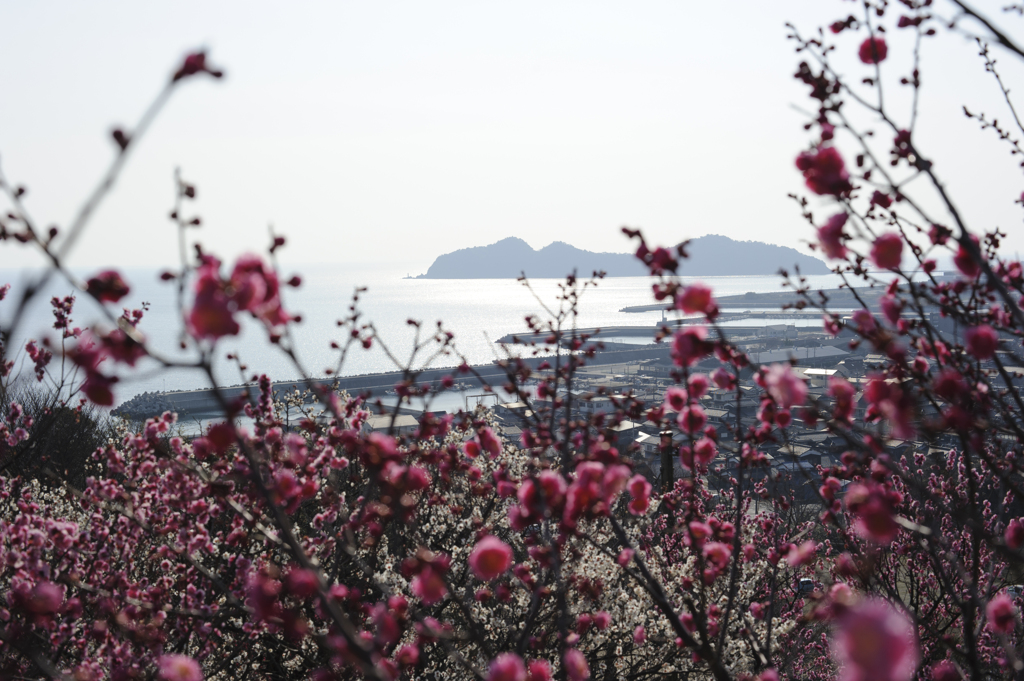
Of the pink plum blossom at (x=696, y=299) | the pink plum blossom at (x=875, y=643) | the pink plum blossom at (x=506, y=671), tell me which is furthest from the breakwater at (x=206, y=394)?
the pink plum blossom at (x=875, y=643)

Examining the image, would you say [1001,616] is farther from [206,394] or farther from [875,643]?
[206,394]

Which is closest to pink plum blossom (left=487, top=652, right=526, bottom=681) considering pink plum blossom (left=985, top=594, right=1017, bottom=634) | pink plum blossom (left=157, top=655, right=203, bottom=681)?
pink plum blossom (left=157, top=655, right=203, bottom=681)

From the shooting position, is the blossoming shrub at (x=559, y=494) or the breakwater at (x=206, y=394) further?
the breakwater at (x=206, y=394)

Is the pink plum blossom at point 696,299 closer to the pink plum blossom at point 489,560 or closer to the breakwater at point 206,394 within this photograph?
the pink plum blossom at point 489,560

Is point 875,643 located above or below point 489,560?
above

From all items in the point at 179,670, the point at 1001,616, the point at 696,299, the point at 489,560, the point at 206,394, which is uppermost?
the point at 696,299

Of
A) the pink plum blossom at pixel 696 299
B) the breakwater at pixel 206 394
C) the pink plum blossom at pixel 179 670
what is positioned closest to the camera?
the pink plum blossom at pixel 179 670

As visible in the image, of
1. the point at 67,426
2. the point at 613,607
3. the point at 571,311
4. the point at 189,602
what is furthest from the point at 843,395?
the point at 67,426

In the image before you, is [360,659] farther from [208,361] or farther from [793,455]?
[793,455]

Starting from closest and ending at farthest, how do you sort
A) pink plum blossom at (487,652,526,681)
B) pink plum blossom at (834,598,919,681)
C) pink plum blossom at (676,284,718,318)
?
pink plum blossom at (834,598,919,681) → pink plum blossom at (487,652,526,681) → pink plum blossom at (676,284,718,318)

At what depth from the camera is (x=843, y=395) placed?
2.62 m

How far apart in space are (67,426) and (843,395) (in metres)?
21.5

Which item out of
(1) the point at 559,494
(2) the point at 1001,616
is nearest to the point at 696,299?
(1) the point at 559,494

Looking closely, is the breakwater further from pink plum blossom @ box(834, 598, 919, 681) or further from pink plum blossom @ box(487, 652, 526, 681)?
pink plum blossom @ box(834, 598, 919, 681)
